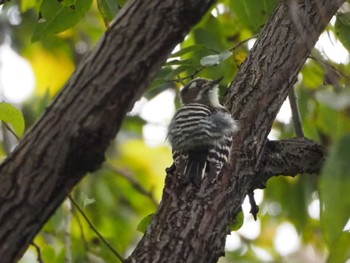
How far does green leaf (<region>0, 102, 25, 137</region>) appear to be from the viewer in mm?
3311

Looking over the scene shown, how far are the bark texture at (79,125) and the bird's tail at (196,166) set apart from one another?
1081mm

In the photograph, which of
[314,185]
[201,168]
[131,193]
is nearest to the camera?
[201,168]

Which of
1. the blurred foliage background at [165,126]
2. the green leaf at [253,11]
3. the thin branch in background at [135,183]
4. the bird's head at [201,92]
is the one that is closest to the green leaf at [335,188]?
the blurred foliage background at [165,126]

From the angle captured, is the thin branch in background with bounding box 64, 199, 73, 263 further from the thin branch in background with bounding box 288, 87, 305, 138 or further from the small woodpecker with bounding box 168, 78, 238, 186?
the thin branch in background with bounding box 288, 87, 305, 138

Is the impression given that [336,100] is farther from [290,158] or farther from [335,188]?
[290,158]

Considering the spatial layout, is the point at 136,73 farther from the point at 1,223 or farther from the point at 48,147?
the point at 1,223

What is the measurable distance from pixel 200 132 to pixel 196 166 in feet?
1.65

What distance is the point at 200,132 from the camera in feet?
13.8

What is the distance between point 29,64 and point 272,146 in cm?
353

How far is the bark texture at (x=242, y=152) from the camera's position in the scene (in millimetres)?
3305

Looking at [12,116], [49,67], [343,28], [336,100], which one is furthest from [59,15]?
[49,67]

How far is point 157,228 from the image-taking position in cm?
335

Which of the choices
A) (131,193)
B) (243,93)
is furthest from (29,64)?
(243,93)

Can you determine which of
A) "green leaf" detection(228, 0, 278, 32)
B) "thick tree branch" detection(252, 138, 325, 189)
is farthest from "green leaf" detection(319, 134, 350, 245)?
"green leaf" detection(228, 0, 278, 32)
